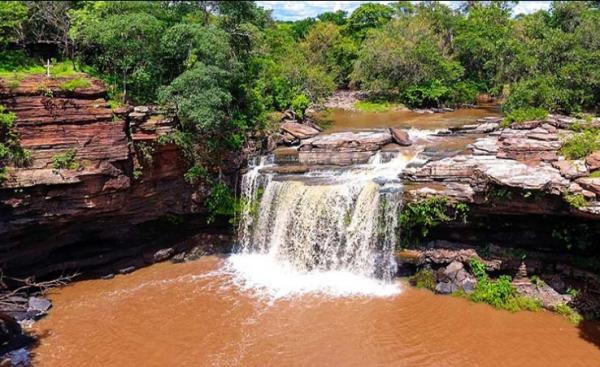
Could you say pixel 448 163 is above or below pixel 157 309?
above

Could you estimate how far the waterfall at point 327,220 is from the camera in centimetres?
1639

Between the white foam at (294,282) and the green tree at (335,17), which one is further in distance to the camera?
the green tree at (335,17)

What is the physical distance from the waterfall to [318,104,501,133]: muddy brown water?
26.1 ft

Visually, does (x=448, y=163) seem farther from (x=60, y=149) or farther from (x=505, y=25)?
(x=505, y=25)

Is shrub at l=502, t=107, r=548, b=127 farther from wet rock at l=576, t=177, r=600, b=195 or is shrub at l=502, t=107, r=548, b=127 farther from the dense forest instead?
wet rock at l=576, t=177, r=600, b=195

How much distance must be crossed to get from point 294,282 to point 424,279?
4.40 metres

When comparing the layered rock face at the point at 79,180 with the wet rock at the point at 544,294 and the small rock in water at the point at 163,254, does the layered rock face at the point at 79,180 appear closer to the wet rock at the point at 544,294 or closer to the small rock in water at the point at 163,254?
the small rock in water at the point at 163,254

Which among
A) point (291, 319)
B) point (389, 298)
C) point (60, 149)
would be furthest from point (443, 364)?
point (60, 149)

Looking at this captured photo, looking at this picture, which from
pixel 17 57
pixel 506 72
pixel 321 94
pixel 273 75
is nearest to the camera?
pixel 17 57

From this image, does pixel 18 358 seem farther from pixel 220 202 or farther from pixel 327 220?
pixel 327 220

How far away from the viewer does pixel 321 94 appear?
29781mm

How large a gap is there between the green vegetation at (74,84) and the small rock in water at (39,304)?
7032 millimetres

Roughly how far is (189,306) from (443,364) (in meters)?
7.89

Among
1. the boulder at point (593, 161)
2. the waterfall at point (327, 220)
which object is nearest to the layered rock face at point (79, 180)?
the waterfall at point (327, 220)
